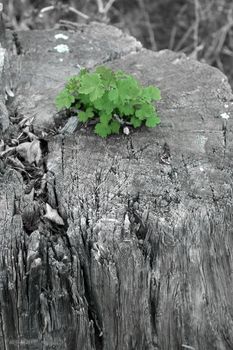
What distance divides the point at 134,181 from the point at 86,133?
36 cm

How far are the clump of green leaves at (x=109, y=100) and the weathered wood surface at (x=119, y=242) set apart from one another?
2.9 inches

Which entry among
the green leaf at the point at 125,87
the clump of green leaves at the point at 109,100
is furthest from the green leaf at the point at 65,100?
the green leaf at the point at 125,87

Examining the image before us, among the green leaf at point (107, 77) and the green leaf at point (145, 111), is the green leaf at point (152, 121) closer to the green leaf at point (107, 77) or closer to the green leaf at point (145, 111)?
the green leaf at point (145, 111)

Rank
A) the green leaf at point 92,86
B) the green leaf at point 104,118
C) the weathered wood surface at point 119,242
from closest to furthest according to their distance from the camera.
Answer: the weathered wood surface at point 119,242 < the green leaf at point 92,86 < the green leaf at point 104,118

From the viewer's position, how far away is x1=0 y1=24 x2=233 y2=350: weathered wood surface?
8.20 ft

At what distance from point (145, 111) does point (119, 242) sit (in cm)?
59

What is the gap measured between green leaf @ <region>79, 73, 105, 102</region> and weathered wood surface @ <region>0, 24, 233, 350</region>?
223 mm

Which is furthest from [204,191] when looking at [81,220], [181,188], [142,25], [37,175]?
[142,25]

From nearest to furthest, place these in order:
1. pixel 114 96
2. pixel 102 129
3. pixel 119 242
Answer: pixel 119 242
pixel 114 96
pixel 102 129

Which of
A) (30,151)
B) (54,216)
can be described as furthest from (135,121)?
(54,216)

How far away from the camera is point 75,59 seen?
3.35 metres

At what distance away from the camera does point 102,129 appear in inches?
108

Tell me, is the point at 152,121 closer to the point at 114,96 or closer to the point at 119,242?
the point at 114,96

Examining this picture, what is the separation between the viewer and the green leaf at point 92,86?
2639 millimetres
